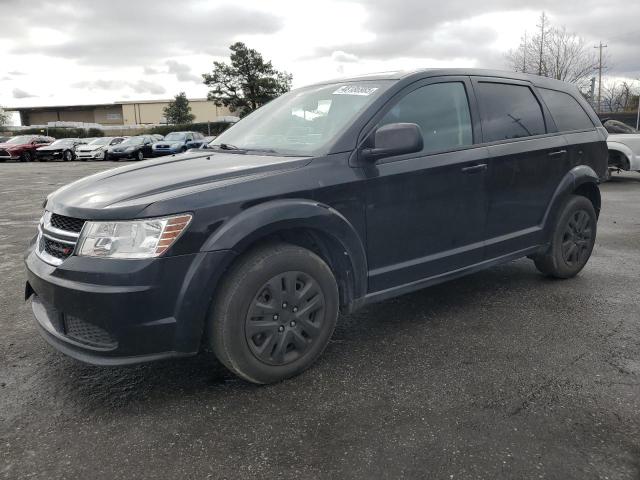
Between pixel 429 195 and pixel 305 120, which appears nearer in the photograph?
pixel 429 195

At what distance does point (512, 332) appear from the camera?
12.1ft

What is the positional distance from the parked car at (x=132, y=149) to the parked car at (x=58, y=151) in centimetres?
300

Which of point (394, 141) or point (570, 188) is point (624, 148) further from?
point (394, 141)

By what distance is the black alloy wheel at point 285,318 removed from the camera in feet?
9.40

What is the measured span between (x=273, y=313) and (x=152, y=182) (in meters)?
0.95

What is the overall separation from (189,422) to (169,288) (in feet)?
2.18

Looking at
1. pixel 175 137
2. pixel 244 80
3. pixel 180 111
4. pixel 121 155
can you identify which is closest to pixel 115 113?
pixel 180 111

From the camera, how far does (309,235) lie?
312 cm

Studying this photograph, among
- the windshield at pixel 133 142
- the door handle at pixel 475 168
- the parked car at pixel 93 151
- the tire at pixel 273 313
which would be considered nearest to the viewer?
the tire at pixel 273 313

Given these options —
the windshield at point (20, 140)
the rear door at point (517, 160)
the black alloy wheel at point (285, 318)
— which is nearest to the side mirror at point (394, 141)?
the black alloy wheel at point (285, 318)

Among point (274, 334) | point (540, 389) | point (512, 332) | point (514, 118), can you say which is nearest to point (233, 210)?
point (274, 334)

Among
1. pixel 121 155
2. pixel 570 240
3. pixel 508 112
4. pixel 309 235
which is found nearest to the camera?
pixel 309 235

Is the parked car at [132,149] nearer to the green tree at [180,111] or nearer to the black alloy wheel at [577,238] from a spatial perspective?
the black alloy wheel at [577,238]

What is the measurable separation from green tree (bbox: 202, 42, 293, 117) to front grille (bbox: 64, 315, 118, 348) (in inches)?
2082
